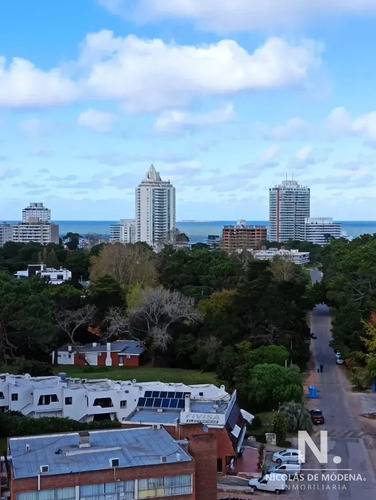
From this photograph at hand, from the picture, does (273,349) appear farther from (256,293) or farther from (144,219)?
(144,219)

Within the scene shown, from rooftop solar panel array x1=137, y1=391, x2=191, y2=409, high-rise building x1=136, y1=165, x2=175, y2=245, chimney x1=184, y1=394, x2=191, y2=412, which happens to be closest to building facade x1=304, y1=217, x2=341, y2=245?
high-rise building x1=136, y1=165, x2=175, y2=245

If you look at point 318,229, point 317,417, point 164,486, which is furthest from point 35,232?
point 164,486

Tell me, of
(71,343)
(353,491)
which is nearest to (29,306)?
(71,343)

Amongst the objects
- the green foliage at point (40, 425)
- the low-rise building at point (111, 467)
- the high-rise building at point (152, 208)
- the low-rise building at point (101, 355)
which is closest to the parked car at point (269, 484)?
the low-rise building at point (111, 467)

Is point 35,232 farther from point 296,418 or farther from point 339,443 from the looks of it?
point 339,443

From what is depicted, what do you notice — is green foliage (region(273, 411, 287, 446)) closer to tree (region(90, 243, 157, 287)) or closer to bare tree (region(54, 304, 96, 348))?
bare tree (region(54, 304, 96, 348))
